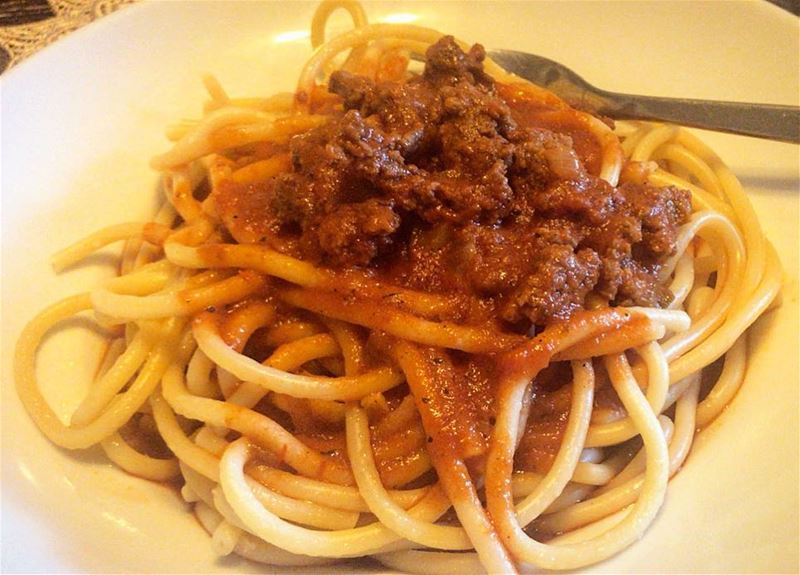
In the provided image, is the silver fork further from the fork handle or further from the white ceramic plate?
the white ceramic plate

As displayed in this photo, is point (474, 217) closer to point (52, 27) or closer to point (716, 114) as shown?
point (716, 114)

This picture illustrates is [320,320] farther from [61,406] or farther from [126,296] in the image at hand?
[61,406]

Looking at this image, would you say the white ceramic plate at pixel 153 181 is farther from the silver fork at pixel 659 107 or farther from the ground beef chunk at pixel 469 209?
the ground beef chunk at pixel 469 209

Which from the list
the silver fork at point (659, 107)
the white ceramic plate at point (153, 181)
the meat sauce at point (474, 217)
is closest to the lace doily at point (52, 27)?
the white ceramic plate at point (153, 181)

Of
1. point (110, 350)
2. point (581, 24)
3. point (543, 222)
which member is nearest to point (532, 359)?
point (543, 222)

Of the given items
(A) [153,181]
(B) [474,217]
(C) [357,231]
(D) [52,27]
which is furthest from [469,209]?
(D) [52,27]

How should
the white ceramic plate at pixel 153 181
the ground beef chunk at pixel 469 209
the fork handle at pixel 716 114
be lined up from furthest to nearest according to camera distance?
1. the fork handle at pixel 716 114
2. the ground beef chunk at pixel 469 209
3. the white ceramic plate at pixel 153 181
